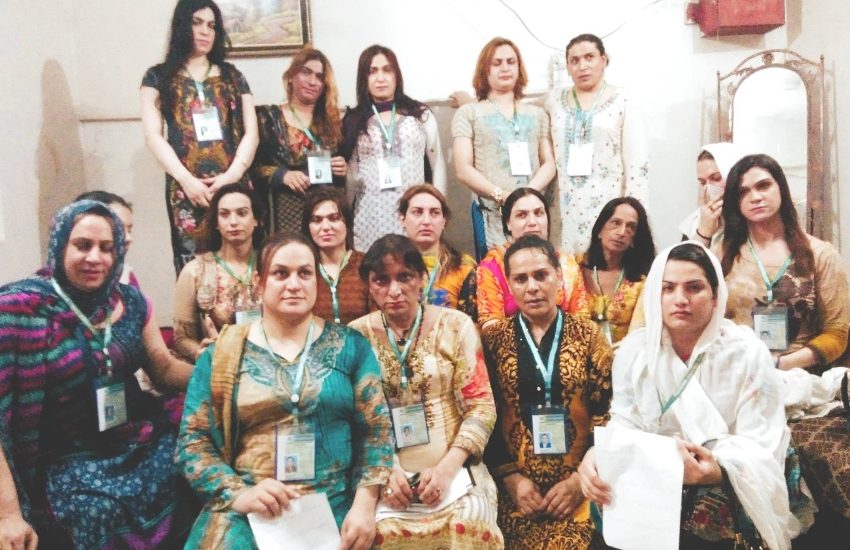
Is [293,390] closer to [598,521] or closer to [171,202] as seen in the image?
[598,521]

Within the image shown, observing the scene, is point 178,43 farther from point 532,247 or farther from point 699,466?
point 699,466

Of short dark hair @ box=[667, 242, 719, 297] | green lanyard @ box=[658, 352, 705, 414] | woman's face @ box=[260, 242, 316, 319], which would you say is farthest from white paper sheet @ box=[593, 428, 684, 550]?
woman's face @ box=[260, 242, 316, 319]

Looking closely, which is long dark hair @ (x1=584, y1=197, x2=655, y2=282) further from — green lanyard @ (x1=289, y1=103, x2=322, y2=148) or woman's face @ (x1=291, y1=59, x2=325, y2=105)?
woman's face @ (x1=291, y1=59, x2=325, y2=105)

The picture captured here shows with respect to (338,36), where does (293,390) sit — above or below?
below

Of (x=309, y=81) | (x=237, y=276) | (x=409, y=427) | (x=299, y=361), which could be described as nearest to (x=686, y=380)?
(x=409, y=427)

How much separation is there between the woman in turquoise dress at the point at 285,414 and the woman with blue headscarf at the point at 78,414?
0.90 ft

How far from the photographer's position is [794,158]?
456 cm

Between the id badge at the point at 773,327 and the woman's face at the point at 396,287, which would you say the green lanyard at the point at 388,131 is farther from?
the id badge at the point at 773,327

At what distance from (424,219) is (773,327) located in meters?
1.58

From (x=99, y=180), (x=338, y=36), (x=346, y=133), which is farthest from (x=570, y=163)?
(x=99, y=180)

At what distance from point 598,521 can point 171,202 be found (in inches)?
107

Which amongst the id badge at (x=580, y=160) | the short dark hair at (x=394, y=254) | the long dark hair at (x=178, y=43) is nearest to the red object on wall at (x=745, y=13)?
the id badge at (x=580, y=160)

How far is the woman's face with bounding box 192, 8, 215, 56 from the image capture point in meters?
3.69

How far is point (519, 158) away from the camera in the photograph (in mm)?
4066
